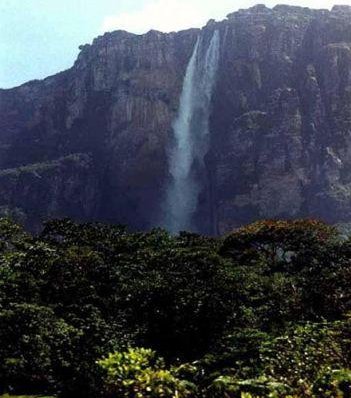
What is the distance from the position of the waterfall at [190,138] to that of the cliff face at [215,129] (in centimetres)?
161

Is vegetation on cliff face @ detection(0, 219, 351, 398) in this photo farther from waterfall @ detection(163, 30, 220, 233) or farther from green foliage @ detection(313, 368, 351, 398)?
waterfall @ detection(163, 30, 220, 233)

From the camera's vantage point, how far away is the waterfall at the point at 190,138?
4471 inches

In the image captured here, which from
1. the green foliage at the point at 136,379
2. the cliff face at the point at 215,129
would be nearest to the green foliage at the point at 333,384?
the green foliage at the point at 136,379

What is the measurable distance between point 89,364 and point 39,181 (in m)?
95.3

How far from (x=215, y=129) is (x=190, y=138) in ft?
18.3

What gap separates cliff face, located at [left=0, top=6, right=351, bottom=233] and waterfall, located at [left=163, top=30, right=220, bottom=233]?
1.61 meters

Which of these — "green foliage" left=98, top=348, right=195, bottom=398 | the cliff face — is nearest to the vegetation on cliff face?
"green foliage" left=98, top=348, right=195, bottom=398

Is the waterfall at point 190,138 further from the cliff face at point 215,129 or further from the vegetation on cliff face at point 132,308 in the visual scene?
the vegetation on cliff face at point 132,308

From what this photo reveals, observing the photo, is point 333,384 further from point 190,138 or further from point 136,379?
point 190,138

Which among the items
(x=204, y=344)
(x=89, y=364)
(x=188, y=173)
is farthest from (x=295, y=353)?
(x=188, y=173)

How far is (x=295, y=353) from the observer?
11.2 meters

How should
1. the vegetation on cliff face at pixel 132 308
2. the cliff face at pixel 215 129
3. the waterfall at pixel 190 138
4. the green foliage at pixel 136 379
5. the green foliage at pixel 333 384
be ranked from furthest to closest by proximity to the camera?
the waterfall at pixel 190 138, the cliff face at pixel 215 129, the vegetation on cliff face at pixel 132 308, the green foliage at pixel 333 384, the green foliage at pixel 136 379

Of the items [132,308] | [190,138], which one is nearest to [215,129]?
[190,138]

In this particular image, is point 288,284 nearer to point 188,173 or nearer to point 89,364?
point 89,364
